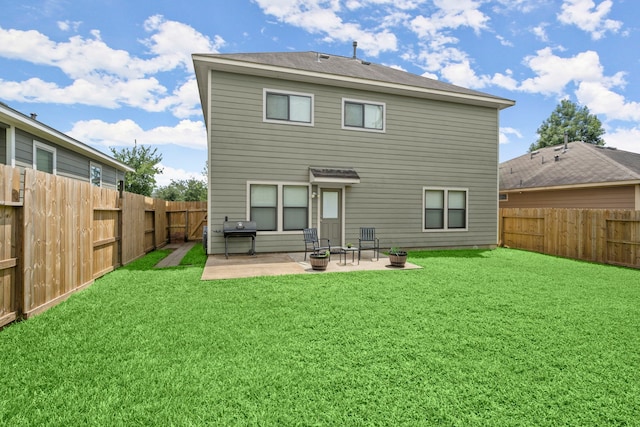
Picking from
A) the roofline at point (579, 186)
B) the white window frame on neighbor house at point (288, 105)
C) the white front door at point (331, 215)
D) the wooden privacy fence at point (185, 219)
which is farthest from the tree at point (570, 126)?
the wooden privacy fence at point (185, 219)

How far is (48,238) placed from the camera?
4.28 metres

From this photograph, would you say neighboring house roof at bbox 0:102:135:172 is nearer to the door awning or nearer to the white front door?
the door awning

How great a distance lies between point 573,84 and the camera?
3103 centimetres

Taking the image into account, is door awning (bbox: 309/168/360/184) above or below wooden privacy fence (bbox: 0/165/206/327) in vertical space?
above

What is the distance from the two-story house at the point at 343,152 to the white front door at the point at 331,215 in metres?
0.03

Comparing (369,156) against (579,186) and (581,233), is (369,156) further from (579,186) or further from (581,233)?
(579,186)

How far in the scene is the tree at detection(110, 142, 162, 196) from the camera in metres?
25.6

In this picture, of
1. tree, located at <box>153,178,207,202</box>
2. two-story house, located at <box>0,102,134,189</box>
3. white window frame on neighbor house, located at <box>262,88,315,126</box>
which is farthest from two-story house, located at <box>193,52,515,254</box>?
tree, located at <box>153,178,207,202</box>

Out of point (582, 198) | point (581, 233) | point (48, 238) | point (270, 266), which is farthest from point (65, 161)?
point (582, 198)

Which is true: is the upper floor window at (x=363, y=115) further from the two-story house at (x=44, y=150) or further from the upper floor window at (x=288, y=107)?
the two-story house at (x=44, y=150)

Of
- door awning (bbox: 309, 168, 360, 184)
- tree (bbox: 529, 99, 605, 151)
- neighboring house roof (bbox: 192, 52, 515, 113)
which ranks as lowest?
door awning (bbox: 309, 168, 360, 184)

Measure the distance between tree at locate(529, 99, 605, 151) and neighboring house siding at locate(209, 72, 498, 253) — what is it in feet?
103

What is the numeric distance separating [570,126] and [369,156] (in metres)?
37.7

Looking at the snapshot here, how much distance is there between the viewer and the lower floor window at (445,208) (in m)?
11.0
